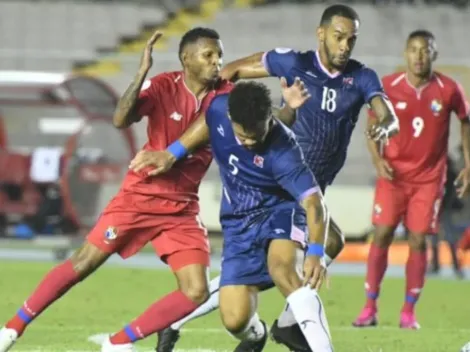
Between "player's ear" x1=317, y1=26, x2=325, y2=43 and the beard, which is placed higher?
"player's ear" x1=317, y1=26, x2=325, y2=43

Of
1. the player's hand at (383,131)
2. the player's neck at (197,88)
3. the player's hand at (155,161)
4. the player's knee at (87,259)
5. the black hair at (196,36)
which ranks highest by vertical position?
the black hair at (196,36)

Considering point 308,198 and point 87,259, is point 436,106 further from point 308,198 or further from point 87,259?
point 308,198

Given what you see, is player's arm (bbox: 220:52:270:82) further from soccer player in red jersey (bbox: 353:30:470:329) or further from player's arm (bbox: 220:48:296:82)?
soccer player in red jersey (bbox: 353:30:470:329)

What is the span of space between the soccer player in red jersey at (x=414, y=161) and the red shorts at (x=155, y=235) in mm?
3229

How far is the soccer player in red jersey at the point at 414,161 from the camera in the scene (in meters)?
10.9

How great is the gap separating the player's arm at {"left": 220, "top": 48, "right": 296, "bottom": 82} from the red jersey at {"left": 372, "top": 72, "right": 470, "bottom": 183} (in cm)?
266

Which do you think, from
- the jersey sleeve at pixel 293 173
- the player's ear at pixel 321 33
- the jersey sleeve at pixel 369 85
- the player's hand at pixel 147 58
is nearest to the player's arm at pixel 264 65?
the player's ear at pixel 321 33

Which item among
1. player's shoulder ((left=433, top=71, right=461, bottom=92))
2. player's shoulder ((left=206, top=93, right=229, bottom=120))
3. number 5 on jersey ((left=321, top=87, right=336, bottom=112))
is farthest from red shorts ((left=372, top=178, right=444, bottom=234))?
player's shoulder ((left=206, top=93, right=229, bottom=120))

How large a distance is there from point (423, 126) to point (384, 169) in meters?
0.55

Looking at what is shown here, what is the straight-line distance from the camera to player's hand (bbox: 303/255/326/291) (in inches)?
258

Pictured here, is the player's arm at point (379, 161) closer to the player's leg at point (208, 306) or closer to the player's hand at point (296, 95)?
the player's leg at point (208, 306)

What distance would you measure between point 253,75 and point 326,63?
47 cm

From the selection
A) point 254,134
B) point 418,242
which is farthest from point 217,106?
point 418,242

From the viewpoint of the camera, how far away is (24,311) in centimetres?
776
